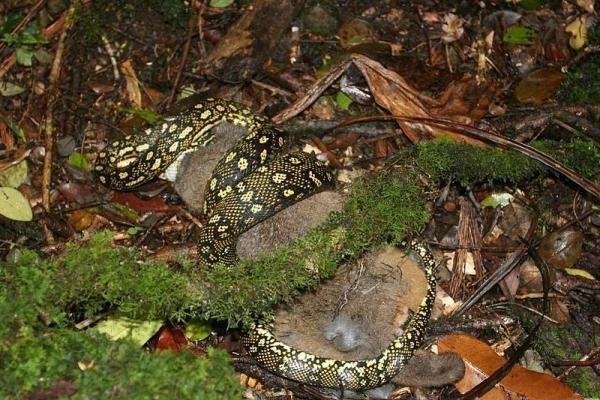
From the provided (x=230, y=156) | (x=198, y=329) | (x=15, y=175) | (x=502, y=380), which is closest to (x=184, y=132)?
(x=230, y=156)

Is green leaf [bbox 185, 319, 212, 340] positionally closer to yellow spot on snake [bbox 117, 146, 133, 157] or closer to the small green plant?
yellow spot on snake [bbox 117, 146, 133, 157]

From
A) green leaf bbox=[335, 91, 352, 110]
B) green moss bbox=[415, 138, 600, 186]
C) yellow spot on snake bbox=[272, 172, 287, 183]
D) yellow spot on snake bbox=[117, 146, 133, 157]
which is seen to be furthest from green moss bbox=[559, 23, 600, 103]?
yellow spot on snake bbox=[117, 146, 133, 157]

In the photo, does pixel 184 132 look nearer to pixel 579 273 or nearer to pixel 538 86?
pixel 538 86

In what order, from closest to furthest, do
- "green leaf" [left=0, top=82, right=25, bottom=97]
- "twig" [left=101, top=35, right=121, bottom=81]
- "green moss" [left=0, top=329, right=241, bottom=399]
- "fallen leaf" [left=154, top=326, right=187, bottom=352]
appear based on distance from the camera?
"green moss" [left=0, top=329, right=241, bottom=399] → "fallen leaf" [left=154, top=326, right=187, bottom=352] → "green leaf" [left=0, top=82, right=25, bottom=97] → "twig" [left=101, top=35, right=121, bottom=81]

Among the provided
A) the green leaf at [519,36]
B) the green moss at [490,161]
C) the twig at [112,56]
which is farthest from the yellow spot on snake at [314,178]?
the green leaf at [519,36]

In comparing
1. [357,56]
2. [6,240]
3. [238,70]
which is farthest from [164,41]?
[6,240]

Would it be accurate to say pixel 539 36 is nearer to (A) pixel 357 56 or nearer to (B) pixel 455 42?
(B) pixel 455 42
